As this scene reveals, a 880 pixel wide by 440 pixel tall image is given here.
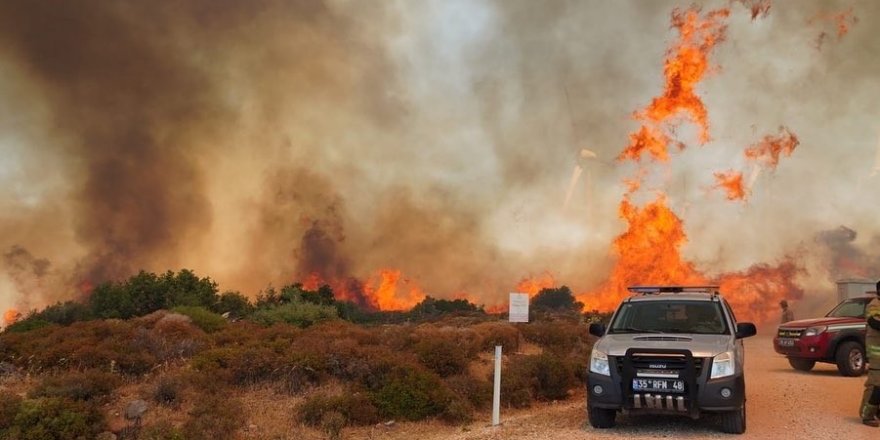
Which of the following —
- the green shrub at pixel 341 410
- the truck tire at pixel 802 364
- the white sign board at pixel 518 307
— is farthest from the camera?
the truck tire at pixel 802 364

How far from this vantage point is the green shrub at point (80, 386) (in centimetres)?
1104

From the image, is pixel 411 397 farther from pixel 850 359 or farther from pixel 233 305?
pixel 233 305

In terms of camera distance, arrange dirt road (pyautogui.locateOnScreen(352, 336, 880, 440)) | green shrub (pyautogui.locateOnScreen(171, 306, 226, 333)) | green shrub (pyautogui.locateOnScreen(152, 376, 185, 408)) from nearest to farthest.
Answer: dirt road (pyautogui.locateOnScreen(352, 336, 880, 440)) → green shrub (pyautogui.locateOnScreen(152, 376, 185, 408)) → green shrub (pyautogui.locateOnScreen(171, 306, 226, 333))

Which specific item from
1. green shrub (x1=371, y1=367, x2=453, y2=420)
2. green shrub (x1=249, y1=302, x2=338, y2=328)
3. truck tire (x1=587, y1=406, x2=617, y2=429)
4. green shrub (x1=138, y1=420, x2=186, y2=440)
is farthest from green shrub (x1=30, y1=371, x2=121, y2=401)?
green shrub (x1=249, y1=302, x2=338, y2=328)

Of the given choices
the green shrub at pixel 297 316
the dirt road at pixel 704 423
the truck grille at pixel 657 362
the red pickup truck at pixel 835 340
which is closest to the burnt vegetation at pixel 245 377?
the dirt road at pixel 704 423

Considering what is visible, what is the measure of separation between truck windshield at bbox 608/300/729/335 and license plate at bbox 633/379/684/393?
4.30 feet

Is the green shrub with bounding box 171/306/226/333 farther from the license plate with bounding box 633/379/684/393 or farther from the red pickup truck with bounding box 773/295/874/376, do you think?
the red pickup truck with bounding box 773/295/874/376

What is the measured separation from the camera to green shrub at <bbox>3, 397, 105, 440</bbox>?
930cm

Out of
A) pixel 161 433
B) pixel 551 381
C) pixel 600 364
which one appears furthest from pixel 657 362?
pixel 161 433

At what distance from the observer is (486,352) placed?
19.3 metres

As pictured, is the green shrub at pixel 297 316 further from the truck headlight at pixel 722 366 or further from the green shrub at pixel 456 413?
the truck headlight at pixel 722 366

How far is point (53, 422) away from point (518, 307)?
776cm

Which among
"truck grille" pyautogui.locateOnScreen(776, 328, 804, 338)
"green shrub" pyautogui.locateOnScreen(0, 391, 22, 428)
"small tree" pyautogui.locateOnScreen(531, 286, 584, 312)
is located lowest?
"green shrub" pyautogui.locateOnScreen(0, 391, 22, 428)

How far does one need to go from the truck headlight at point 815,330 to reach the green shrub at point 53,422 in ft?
53.2
